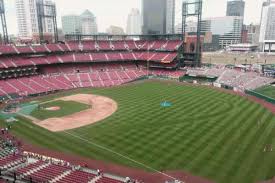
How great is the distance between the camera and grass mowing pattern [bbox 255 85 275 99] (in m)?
69.9

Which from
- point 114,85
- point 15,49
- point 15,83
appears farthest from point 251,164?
point 15,49

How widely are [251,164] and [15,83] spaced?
71607mm

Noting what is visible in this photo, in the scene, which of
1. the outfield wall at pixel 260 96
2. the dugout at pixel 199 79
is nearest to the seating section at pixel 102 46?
the dugout at pixel 199 79

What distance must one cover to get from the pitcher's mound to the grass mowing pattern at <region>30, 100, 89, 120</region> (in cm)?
188

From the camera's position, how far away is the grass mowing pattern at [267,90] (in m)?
69.9

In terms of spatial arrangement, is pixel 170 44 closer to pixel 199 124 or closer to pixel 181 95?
pixel 181 95

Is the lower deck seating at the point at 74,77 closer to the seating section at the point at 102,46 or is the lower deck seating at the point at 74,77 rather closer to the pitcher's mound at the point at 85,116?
the seating section at the point at 102,46

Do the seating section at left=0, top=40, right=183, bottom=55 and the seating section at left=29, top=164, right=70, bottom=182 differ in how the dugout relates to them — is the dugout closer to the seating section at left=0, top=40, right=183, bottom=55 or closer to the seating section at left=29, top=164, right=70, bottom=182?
the seating section at left=0, top=40, right=183, bottom=55

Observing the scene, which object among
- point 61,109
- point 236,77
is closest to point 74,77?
point 61,109

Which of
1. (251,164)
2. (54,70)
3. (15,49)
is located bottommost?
(251,164)

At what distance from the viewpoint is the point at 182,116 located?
52594mm

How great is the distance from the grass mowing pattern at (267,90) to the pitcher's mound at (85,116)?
1694 inches

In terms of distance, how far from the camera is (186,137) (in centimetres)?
4194

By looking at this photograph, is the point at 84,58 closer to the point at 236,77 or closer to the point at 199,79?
the point at 199,79
